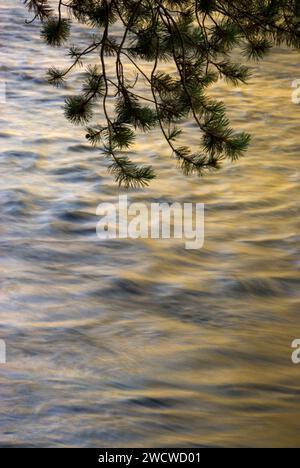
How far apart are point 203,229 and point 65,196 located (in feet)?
1.70

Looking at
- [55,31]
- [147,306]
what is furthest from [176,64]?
[147,306]

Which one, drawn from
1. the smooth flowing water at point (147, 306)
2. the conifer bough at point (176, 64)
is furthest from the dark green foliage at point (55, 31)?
the smooth flowing water at point (147, 306)

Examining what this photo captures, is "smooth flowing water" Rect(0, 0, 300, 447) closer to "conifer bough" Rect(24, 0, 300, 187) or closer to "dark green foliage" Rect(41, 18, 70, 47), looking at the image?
"conifer bough" Rect(24, 0, 300, 187)

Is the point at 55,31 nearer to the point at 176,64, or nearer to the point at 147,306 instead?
the point at 176,64

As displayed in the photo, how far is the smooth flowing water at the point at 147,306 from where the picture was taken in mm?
1615

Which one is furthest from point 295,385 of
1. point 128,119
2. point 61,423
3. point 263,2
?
point 263,2

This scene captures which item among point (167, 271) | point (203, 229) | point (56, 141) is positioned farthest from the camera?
point (56, 141)

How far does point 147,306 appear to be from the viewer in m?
2.05

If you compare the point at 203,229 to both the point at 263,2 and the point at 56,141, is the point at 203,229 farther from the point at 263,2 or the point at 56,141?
the point at 56,141

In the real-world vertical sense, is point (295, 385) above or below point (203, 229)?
below

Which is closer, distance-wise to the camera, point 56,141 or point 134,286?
point 134,286

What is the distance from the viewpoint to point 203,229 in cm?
247

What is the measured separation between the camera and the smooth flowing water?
1.62m
